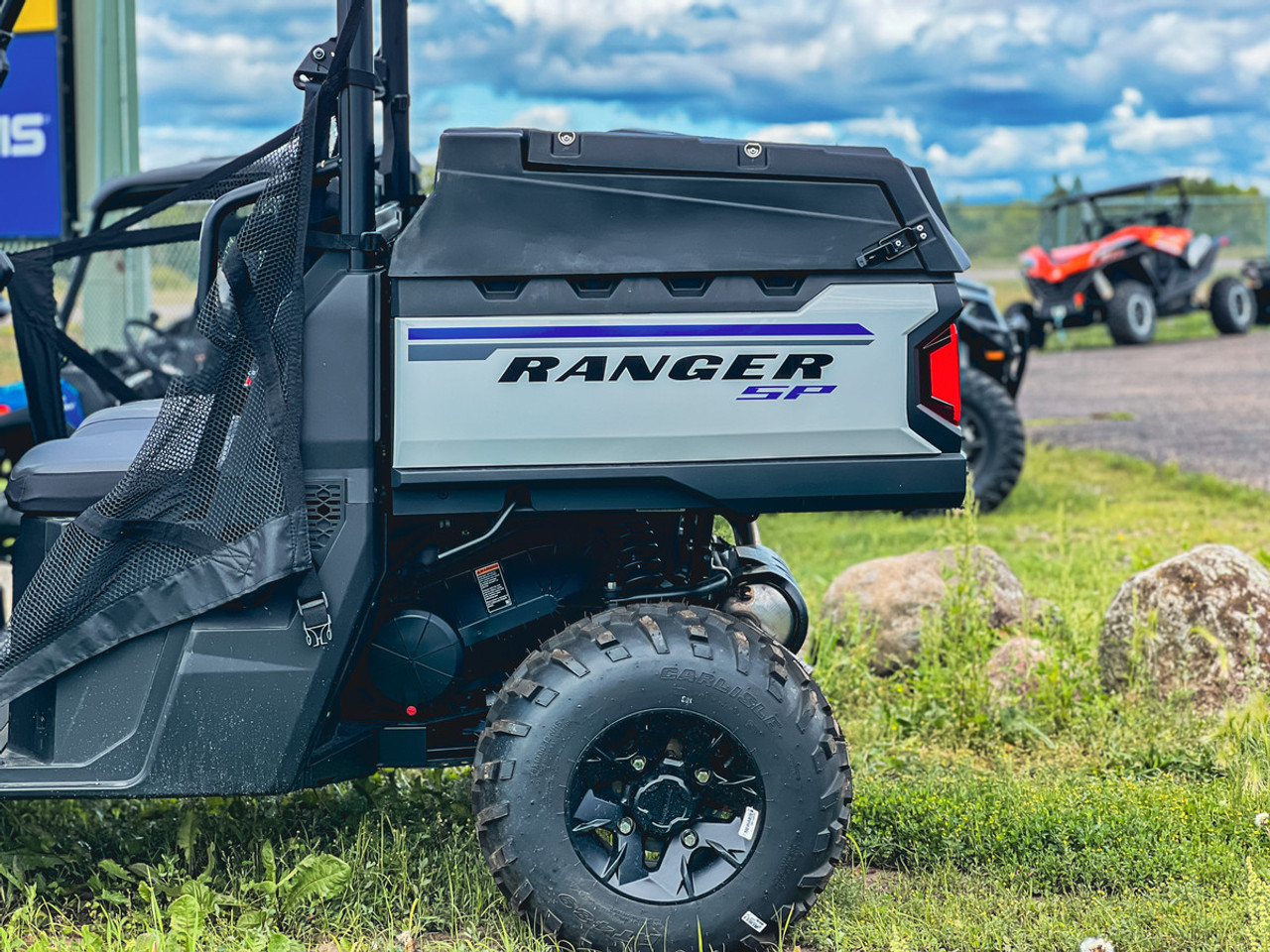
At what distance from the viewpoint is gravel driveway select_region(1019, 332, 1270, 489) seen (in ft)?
32.8

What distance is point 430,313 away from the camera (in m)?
2.53

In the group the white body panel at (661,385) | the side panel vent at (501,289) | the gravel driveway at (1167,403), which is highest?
the side panel vent at (501,289)

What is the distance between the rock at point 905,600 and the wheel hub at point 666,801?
2133 mm

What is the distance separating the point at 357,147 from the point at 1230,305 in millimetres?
18070

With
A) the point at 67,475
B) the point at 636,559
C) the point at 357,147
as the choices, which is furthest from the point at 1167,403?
the point at 67,475

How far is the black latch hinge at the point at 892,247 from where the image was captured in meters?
2.60

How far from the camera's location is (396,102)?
336 centimetres

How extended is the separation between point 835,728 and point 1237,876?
103cm

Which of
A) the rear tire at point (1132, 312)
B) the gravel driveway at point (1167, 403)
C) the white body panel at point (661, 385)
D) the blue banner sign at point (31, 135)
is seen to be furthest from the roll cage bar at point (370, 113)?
the rear tire at point (1132, 312)

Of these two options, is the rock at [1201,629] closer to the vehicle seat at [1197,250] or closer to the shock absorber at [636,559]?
the shock absorber at [636,559]

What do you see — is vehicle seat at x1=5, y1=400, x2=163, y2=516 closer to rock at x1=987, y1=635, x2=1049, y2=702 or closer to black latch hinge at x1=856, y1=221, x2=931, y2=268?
black latch hinge at x1=856, y1=221, x2=931, y2=268

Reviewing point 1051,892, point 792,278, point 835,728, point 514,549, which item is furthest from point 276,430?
point 1051,892

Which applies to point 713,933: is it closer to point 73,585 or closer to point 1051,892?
point 1051,892

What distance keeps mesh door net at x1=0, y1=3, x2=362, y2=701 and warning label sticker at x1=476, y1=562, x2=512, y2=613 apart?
420 millimetres
